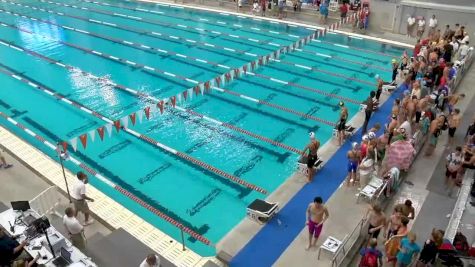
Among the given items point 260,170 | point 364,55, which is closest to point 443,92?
point 260,170

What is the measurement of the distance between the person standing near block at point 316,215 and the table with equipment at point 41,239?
10.5ft

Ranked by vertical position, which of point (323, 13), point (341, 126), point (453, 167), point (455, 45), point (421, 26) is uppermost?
point (323, 13)

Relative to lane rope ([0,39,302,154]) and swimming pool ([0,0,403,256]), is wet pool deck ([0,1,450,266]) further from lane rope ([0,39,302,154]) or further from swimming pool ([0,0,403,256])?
lane rope ([0,39,302,154])

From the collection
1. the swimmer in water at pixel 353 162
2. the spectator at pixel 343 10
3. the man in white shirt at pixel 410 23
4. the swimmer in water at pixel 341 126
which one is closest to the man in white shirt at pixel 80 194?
→ the swimmer in water at pixel 353 162

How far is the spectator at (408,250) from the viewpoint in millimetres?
5590

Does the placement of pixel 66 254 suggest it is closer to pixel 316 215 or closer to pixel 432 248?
pixel 316 215

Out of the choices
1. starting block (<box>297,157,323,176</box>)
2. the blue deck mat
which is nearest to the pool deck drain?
the blue deck mat

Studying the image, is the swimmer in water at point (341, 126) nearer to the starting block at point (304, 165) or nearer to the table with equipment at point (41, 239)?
the starting block at point (304, 165)

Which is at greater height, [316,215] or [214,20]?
[214,20]

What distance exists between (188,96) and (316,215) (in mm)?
6410

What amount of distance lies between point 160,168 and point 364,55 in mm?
10122

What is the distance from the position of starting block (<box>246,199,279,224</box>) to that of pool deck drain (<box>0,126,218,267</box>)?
110 cm

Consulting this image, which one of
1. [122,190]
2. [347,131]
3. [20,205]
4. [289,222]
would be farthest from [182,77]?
[20,205]

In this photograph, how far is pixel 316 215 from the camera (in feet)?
20.2
